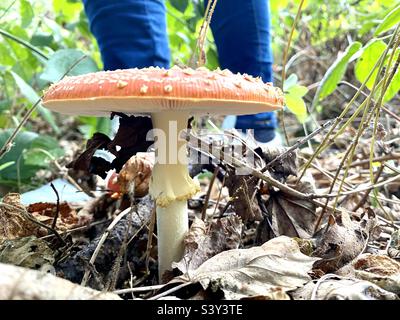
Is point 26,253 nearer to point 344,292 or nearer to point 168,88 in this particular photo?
point 168,88

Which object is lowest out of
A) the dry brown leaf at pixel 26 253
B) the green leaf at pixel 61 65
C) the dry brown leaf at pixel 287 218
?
the dry brown leaf at pixel 26 253

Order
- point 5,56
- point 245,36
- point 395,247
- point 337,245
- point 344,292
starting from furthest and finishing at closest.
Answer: point 5,56
point 245,36
point 395,247
point 337,245
point 344,292

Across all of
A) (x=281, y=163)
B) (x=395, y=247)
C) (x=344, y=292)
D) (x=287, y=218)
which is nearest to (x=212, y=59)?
(x=281, y=163)

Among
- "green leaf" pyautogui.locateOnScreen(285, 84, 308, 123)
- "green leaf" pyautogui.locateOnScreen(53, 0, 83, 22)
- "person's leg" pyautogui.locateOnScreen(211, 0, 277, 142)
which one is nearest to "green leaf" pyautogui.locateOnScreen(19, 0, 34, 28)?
"green leaf" pyautogui.locateOnScreen(53, 0, 83, 22)

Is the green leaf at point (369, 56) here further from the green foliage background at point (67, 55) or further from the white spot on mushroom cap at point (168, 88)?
the white spot on mushroom cap at point (168, 88)

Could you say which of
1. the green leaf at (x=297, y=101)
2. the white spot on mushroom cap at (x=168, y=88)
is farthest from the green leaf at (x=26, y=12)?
the white spot on mushroom cap at (x=168, y=88)

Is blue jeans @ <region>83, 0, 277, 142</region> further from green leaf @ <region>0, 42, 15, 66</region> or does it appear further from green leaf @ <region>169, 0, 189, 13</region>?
green leaf @ <region>0, 42, 15, 66</region>
